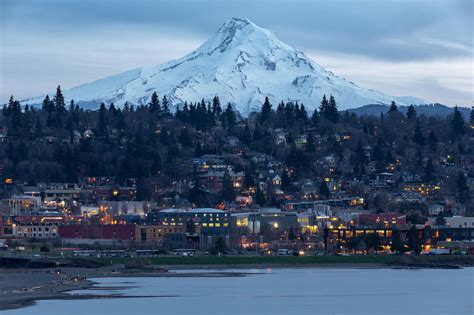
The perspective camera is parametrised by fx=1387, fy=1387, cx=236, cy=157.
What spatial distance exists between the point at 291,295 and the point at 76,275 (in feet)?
80.5

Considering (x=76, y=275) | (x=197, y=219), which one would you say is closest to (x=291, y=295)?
(x=76, y=275)

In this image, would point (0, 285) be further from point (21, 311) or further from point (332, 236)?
point (332, 236)

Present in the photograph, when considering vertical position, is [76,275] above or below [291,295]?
above

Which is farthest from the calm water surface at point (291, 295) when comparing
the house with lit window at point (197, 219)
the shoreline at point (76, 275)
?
the house with lit window at point (197, 219)

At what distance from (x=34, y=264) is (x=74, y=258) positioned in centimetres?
1026

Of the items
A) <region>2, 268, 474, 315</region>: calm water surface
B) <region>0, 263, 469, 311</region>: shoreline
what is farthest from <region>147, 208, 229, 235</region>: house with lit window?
<region>2, 268, 474, 315</region>: calm water surface

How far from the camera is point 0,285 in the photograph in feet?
312

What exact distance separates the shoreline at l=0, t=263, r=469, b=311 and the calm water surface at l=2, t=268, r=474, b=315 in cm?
213

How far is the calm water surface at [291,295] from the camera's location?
80.9m

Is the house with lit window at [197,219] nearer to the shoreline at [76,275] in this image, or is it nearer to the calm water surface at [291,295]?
the shoreline at [76,275]

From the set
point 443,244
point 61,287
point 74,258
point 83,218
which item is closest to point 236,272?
point 74,258

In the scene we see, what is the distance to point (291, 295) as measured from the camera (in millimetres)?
92250

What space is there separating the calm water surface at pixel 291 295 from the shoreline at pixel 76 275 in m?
2.13

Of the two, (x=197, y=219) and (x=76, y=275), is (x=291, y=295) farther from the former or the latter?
(x=197, y=219)
